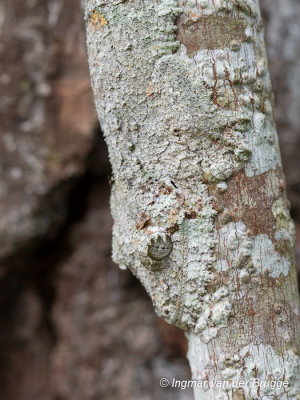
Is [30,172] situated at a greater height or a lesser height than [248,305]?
greater

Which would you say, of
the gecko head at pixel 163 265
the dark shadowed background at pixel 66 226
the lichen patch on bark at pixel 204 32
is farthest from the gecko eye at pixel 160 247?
the dark shadowed background at pixel 66 226

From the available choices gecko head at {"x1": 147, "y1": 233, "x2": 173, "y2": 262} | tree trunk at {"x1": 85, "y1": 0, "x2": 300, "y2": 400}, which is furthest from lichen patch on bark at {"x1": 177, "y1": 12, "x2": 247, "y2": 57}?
gecko head at {"x1": 147, "y1": 233, "x2": 173, "y2": 262}

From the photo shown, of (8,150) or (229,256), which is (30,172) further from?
(229,256)

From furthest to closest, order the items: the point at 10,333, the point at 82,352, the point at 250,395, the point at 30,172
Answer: the point at 10,333, the point at 82,352, the point at 30,172, the point at 250,395

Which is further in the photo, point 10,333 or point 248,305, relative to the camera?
point 10,333

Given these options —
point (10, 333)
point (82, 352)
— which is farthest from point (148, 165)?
point (10, 333)

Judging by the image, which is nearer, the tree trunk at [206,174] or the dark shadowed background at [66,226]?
the tree trunk at [206,174]

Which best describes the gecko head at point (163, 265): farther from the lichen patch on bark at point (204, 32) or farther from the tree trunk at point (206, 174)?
the lichen patch on bark at point (204, 32)

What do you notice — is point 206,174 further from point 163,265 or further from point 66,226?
point 66,226

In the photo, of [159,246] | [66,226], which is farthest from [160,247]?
[66,226]
